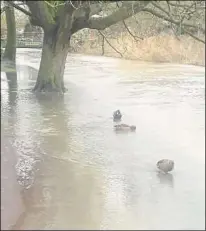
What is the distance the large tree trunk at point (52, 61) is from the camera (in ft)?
56.6

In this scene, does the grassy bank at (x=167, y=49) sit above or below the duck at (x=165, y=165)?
above

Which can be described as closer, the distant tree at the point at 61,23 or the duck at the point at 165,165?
the duck at the point at 165,165

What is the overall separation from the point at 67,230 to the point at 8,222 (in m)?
0.66

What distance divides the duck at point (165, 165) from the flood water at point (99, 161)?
0.10 meters

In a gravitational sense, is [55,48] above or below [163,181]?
above

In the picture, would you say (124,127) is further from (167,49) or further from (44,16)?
(167,49)

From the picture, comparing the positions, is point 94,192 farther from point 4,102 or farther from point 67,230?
point 4,102

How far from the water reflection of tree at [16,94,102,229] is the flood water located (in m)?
0.01

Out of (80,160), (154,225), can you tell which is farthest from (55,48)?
(154,225)

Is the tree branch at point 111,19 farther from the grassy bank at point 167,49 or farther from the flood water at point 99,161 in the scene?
the flood water at point 99,161

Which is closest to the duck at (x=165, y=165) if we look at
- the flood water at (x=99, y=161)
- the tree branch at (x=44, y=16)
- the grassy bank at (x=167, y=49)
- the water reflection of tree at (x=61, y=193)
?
the flood water at (x=99, y=161)

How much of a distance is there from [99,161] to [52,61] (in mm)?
8877

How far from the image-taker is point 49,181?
7695mm

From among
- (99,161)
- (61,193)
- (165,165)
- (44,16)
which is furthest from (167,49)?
(61,193)
